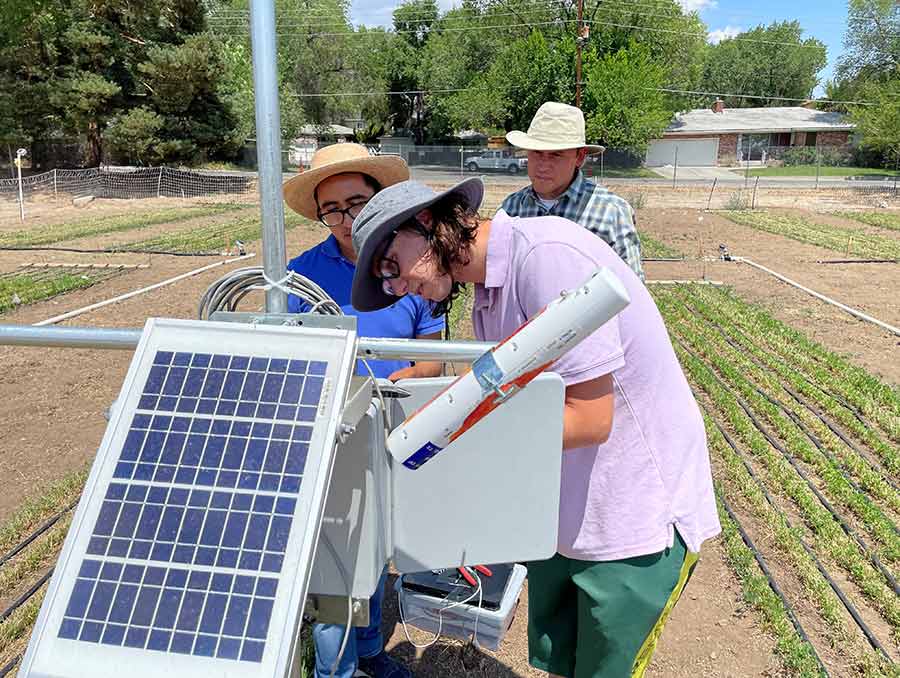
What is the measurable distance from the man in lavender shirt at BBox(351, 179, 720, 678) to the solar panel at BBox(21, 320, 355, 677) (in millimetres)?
425

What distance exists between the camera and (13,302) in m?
8.61

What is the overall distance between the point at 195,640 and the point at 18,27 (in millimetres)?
31561

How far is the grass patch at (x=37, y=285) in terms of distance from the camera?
8750 millimetres

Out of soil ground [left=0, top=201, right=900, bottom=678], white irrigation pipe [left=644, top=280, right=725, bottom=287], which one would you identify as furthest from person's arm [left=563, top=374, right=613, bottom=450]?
white irrigation pipe [left=644, top=280, right=725, bottom=287]

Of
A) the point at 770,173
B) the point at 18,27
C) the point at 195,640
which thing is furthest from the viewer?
the point at 770,173

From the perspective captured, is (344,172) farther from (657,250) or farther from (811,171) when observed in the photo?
(811,171)

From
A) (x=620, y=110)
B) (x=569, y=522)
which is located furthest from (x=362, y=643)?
(x=620, y=110)

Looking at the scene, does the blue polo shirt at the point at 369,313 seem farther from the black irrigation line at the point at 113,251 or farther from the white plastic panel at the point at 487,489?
the black irrigation line at the point at 113,251

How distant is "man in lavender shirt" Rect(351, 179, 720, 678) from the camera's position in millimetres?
1385

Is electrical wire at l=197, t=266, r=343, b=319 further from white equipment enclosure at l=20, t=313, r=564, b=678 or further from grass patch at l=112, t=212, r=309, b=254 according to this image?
grass patch at l=112, t=212, r=309, b=254

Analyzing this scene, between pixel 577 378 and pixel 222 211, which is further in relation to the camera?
pixel 222 211

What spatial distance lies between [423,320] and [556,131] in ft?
5.88

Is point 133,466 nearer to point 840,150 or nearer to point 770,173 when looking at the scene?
point 770,173

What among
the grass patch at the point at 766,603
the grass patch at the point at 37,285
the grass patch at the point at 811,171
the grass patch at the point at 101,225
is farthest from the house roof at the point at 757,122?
the grass patch at the point at 766,603
